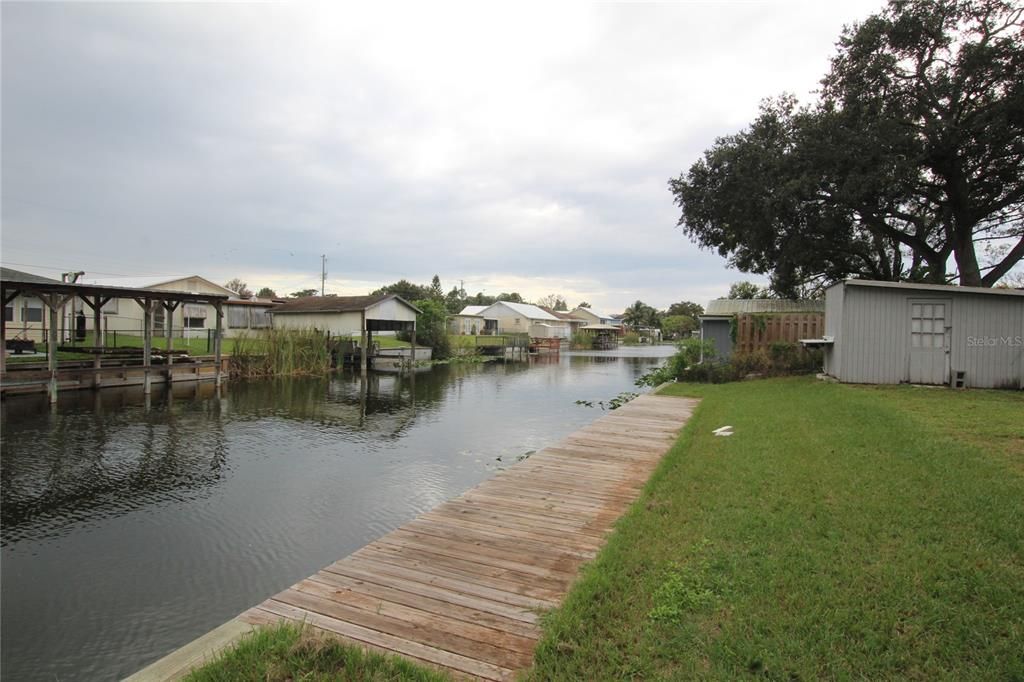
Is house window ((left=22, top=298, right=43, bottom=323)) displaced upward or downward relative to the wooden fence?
upward

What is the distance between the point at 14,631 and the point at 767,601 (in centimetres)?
667

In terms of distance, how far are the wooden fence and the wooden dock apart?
13.0m

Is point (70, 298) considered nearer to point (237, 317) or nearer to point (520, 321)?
point (237, 317)

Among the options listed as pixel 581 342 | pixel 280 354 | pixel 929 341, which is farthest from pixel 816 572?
pixel 581 342

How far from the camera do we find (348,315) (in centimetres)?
3641

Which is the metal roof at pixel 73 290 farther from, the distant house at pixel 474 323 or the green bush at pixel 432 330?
the distant house at pixel 474 323

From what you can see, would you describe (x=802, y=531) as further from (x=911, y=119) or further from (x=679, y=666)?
(x=911, y=119)

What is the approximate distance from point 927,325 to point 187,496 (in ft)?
53.7

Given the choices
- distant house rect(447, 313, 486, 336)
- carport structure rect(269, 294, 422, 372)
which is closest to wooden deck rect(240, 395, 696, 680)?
carport structure rect(269, 294, 422, 372)

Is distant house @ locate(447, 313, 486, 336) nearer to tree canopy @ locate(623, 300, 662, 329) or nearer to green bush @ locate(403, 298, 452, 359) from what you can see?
green bush @ locate(403, 298, 452, 359)

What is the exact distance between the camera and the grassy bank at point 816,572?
9.80 feet

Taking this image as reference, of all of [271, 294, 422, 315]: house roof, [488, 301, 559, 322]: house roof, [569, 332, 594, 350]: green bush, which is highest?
[488, 301, 559, 322]: house roof

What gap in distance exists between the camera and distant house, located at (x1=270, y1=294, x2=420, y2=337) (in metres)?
35.8

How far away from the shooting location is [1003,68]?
18.7 meters
